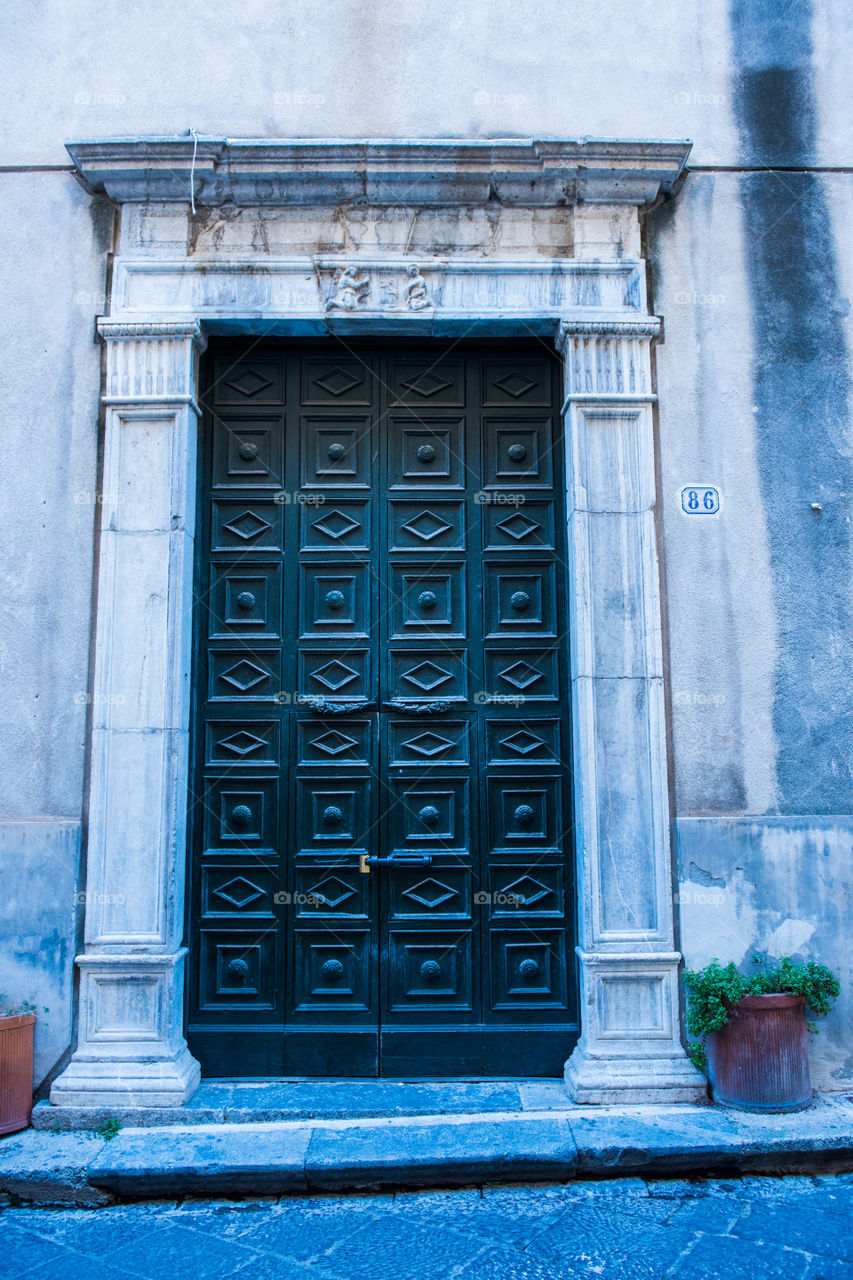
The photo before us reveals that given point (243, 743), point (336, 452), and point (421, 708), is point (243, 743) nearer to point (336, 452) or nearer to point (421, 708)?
point (421, 708)

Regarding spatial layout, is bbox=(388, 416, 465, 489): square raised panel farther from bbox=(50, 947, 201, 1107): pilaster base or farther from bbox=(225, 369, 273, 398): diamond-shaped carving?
bbox=(50, 947, 201, 1107): pilaster base

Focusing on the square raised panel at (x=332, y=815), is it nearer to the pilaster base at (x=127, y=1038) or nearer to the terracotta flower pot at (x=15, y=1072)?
the pilaster base at (x=127, y=1038)

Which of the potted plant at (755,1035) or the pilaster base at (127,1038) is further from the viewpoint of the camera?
the pilaster base at (127,1038)

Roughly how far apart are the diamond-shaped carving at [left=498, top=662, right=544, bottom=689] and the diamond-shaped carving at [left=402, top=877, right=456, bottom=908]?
113 cm

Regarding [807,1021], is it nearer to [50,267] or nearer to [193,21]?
[50,267]

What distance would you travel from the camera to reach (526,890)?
15.8 ft

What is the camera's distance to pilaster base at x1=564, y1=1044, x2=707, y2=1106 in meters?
4.33

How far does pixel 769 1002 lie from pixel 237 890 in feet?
8.70

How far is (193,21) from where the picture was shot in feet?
16.9

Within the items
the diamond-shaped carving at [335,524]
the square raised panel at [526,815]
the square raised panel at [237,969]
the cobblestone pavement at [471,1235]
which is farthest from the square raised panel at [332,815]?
the cobblestone pavement at [471,1235]

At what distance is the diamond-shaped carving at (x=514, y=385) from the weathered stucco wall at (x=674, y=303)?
0.72 metres

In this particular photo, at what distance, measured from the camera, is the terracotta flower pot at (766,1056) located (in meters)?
4.19

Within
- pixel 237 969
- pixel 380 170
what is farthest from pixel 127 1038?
pixel 380 170

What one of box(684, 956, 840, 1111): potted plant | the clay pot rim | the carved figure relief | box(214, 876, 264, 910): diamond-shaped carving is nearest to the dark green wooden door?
box(214, 876, 264, 910): diamond-shaped carving
